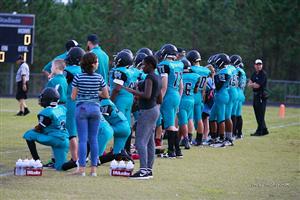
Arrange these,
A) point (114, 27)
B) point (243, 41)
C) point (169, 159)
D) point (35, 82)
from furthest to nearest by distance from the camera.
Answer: point (114, 27) < point (243, 41) < point (35, 82) < point (169, 159)

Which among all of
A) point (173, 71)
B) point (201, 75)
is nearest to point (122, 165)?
point (173, 71)

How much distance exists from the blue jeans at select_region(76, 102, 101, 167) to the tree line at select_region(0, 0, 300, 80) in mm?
41176

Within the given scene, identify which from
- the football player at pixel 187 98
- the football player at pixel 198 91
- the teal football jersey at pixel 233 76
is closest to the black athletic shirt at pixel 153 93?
the football player at pixel 187 98

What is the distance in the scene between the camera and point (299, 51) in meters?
54.0

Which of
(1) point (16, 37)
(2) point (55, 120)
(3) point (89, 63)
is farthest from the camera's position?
(1) point (16, 37)

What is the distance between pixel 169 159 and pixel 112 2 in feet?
159

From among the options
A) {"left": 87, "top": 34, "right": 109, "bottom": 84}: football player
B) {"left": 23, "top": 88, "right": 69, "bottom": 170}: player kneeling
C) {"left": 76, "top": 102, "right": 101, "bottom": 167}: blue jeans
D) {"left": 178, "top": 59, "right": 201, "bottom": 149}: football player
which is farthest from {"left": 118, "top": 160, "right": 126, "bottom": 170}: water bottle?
{"left": 178, "top": 59, "right": 201, "bottom": 149}: football player

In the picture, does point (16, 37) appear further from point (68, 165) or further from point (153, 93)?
point (153, 93)

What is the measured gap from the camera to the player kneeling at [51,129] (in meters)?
13.8

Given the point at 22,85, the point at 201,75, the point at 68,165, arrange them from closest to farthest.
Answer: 1. the point at 68,165
2. the point at 201,75
3. the point at 22,85

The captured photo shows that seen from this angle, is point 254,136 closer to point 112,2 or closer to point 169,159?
point 169,159

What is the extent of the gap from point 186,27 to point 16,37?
2195cm

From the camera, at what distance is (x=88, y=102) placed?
1298cm

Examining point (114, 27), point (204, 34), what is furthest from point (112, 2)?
point (204, 34)
